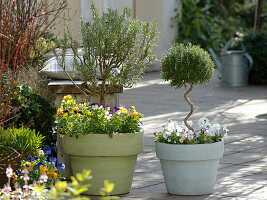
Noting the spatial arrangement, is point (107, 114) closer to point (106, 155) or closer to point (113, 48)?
point (106, 155)

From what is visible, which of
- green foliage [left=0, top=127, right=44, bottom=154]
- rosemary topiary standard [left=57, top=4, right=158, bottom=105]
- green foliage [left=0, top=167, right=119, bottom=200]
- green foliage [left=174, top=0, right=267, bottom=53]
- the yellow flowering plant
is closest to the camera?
green foliage [left=0, top=167, right=119, bottom=200]

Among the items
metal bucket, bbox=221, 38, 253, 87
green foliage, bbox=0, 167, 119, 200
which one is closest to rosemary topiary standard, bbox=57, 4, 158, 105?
green foliage, bbox=0, 167, 119, 200

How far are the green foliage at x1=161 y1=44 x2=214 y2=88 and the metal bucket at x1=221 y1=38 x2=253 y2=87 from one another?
7.06 metres

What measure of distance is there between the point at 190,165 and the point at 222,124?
3347 mm

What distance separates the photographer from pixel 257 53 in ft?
36.7

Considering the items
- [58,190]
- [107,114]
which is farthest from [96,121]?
[58,190]

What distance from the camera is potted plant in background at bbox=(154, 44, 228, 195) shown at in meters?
4.05

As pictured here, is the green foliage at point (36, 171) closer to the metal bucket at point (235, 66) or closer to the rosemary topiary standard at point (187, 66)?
the rosemary topiary standard at point (187, 66)

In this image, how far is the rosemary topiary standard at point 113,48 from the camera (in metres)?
4.29

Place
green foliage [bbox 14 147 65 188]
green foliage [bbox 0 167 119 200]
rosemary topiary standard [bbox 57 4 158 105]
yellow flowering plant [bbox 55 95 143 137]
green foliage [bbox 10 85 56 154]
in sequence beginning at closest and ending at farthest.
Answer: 1. green foliage [bbox 0 167 119 200]
2. green foliage [bbox 14 147 65 188]
3. yellow flowering plant [bbox 55 95 143 137]
4. rosemary topiary standard [bbox 57 4 158 105]
5. green foliage [bbox 10 85 56 154]

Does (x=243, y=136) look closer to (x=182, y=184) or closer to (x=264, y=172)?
(x=264, y=172)

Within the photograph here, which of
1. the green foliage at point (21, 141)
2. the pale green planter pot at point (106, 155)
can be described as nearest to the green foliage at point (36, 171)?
the green foliage at point (21, 141)

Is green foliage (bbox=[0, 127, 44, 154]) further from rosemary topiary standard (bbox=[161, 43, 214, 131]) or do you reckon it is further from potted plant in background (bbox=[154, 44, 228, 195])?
rosemary topiary standard (bbox=[161, 43, 214, 131])

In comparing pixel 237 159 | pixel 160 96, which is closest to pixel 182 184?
pixel 237 159
